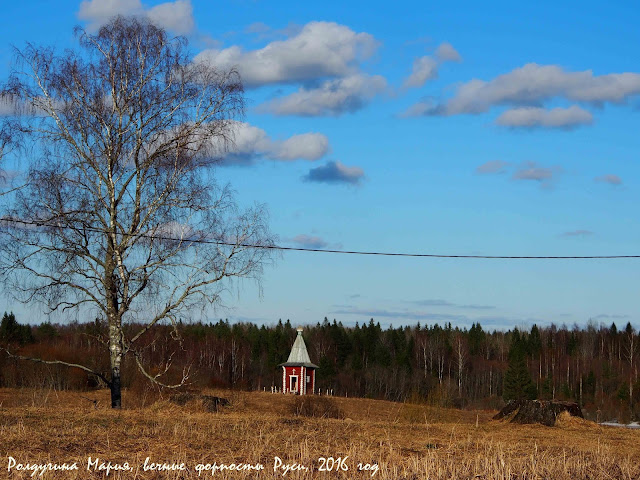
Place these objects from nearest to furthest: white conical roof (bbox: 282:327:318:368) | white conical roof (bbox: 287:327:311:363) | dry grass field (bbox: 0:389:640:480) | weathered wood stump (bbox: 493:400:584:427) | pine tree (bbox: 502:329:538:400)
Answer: dry grass field (bbox: 0:389:640:480) → weathered wood stump (bbox: 493:400:584:427) → white conical roof (bbox: 282:327:318:368) → white conical roof (bbox: 287:327:311:363) → pine tree (bbox: 502:329:538:400)

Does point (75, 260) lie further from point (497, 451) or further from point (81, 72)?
point (497, 451)

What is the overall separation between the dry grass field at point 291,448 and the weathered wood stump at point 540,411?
4.36 ft

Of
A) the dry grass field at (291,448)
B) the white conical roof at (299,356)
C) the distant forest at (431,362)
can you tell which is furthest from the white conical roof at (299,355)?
the dry grass field at (291,448)

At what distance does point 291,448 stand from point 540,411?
1115 centimetres

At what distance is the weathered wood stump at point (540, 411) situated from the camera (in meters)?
22.4

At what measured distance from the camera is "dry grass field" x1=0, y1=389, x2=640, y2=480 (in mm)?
11633

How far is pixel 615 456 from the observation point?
14945 mm

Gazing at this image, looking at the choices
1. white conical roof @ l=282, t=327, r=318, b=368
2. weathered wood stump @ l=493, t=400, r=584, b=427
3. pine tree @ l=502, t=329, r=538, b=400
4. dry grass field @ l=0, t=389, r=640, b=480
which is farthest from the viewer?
pine tree @ l=502, t=329, r=538, b=400

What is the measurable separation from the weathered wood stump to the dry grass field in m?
1.33

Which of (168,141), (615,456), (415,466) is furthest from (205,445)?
(168,141)

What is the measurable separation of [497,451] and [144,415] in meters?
8.61

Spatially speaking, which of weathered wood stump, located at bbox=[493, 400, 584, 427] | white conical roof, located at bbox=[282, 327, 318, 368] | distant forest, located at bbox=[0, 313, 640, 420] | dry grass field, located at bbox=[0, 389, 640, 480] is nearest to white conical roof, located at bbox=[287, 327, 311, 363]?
white conical roof, located at bbox=[282, 327, 318, 368]

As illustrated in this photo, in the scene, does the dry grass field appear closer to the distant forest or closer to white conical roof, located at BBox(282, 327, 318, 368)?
white conical roof, located at BBox(282, 327, 318, 368)

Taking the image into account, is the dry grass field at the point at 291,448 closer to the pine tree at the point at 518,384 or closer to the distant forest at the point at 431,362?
the distant forest at the point at 431,362
